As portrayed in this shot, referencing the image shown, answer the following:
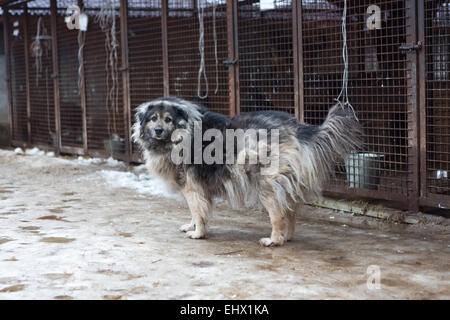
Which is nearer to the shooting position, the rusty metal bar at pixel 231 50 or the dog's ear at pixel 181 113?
the dog's ear at pixel 181 113

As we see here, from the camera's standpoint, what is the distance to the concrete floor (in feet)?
11.5

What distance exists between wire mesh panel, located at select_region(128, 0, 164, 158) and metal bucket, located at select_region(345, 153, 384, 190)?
3646 millimetres

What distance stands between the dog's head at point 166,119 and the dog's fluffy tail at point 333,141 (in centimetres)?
101

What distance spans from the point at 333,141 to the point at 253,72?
9.15ft

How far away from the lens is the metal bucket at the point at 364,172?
601cm

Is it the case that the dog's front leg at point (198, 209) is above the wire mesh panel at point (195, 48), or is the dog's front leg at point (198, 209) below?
below

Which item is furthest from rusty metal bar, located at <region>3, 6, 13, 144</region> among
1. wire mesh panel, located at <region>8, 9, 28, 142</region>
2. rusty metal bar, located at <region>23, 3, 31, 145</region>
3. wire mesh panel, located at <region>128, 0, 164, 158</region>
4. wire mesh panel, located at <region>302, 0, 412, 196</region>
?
wire mesh panel, located at <region>302, 0, 412, 196</region>

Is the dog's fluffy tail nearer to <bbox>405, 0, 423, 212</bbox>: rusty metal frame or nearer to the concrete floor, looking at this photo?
the concrete floor

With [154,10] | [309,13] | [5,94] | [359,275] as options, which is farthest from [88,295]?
[5,94]

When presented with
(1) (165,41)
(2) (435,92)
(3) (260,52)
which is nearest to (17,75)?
(1) (165,41)

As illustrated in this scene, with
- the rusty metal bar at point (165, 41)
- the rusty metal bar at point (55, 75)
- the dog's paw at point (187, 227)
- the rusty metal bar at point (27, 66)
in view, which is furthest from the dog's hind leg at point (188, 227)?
the rusty metal bar at point (27, 66)

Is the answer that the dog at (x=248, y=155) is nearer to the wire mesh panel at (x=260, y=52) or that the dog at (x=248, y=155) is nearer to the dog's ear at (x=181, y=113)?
the dog's ear at (x=181, y=113)

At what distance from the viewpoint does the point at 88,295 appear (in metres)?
3.40
